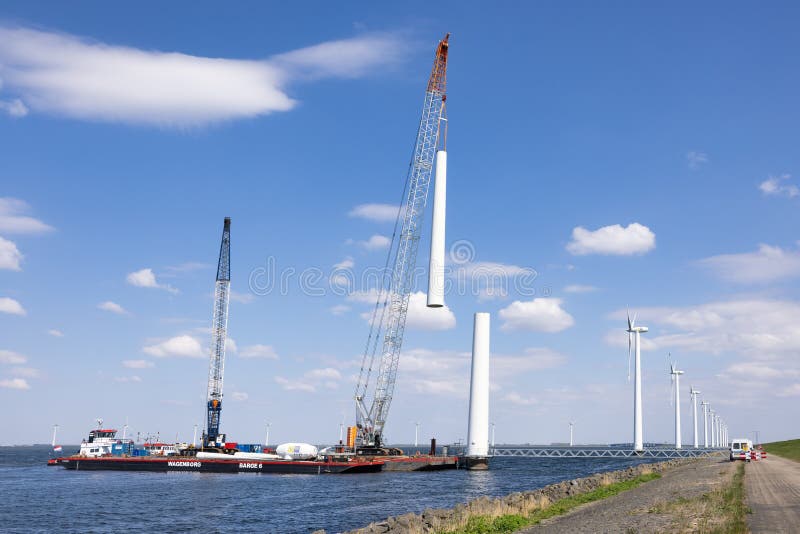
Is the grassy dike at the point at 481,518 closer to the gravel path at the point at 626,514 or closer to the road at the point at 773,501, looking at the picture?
the gravel path at the point at 626,514

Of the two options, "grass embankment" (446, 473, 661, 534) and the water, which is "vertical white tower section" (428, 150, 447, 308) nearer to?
the water

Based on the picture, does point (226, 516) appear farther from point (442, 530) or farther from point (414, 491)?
point (442, 530)

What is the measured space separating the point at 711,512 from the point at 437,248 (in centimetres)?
8018

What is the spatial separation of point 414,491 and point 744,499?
186 feet

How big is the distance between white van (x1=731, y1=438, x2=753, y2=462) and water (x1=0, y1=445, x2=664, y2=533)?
144 ft

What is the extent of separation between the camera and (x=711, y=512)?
44938mm

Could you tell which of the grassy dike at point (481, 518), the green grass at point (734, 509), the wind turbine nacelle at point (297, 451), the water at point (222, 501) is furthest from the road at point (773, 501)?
the wind turbine nacelle at point (297, 451)

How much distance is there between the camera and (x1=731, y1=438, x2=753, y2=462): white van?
406 feet

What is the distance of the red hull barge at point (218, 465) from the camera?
147625mm

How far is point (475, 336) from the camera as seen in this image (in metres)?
144

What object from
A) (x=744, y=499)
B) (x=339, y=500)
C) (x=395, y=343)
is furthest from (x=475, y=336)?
(x=744, y=499)

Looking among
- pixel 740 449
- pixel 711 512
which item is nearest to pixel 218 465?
pixel 740 449

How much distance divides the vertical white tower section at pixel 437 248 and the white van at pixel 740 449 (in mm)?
60951

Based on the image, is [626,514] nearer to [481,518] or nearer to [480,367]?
[481,518]
